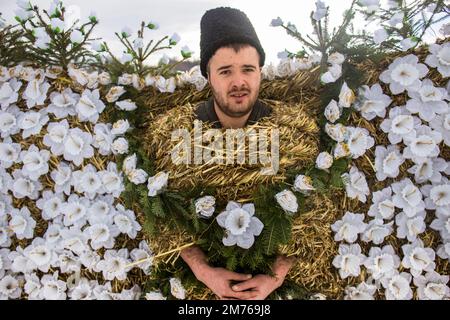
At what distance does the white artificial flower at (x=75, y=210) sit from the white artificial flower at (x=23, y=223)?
0.20 m

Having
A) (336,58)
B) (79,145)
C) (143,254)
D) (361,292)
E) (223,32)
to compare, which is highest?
(223,32)

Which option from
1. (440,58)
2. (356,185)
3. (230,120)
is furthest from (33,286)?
(440,58)

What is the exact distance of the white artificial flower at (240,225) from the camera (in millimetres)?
2078

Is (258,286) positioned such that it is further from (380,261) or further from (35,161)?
(35,161)

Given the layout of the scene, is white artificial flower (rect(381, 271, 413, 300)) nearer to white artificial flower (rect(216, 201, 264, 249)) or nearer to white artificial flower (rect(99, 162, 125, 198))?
white artificial flower (rect(216, 201, 264, 249))

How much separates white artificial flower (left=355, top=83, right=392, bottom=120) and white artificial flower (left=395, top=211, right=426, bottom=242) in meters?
0.49

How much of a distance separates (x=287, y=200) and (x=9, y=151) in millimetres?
1430

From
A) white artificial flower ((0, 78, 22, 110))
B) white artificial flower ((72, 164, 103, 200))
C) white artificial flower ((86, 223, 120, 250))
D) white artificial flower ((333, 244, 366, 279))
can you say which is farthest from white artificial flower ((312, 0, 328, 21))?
white artificial flower ((0, 78, 22, 110))

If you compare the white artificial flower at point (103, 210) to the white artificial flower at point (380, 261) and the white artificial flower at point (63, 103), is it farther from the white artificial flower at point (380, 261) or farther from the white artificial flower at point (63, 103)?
the white artificial flower at point (380, 261)

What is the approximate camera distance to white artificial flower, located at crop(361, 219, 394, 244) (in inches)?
90.6

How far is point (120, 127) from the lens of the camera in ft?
7.53

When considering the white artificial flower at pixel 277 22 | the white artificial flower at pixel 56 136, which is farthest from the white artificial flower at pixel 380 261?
the white artificial flower at pixel 56 136

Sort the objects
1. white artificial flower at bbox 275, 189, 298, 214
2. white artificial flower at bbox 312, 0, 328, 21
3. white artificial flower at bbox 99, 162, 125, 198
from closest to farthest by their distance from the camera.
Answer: white artificial flower at bbox 275, 189, 298, 214 < white artificial flower at bbox 312, 0, 328, 21 < white artificial flower at bbox 99, 162, 125, 198

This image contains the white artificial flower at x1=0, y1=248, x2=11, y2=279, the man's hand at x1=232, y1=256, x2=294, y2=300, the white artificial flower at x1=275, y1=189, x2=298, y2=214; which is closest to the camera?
the white artificial flower at x1=275, y1=189, x2=298, y2=214
